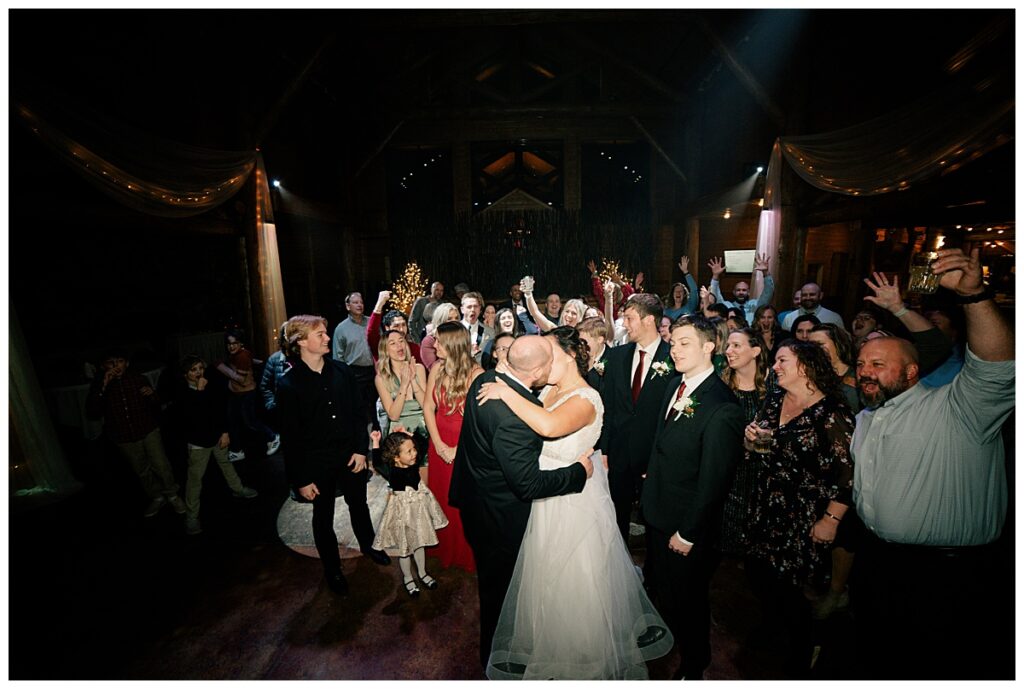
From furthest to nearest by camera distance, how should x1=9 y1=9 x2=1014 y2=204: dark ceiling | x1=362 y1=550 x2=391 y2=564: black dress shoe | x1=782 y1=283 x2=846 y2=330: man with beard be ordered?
x1=782 y1=283 x2=846 y2=330: man with beard
x1=9 y1=9 x2=1014 y2=204: dark ceiling
x1=362 y1=550 x2=391 y2=564: black dress shoe

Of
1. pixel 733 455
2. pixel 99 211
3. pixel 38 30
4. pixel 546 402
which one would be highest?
pixel 38 30

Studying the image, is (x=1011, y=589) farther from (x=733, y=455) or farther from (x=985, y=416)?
(x=733, y=455)

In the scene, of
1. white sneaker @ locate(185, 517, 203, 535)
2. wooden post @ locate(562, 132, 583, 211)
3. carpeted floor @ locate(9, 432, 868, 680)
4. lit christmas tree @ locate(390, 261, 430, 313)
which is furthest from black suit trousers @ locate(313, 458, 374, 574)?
wooden post @ locate(562, 132, 583, 211)

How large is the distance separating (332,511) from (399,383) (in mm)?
959

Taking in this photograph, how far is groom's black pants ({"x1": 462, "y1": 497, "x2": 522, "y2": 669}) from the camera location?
2.03 meters

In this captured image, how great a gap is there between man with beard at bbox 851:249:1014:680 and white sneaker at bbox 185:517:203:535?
4.43 metres

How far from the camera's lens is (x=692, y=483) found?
197 centimetres

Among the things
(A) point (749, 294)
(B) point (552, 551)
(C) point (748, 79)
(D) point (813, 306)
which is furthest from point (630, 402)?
(C) point (748, 79)

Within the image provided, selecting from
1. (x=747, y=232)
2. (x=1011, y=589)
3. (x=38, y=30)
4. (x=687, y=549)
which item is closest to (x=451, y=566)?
(x=687, y=549)

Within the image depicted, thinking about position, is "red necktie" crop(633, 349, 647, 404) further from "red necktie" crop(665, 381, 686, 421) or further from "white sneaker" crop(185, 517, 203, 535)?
"white sneaker" crop(185, 517, 203, 535)

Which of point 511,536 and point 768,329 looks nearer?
point 511,536

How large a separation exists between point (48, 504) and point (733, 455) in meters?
5.41

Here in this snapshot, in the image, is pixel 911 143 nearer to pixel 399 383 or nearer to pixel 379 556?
pixel 399 383

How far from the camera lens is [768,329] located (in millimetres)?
4695
